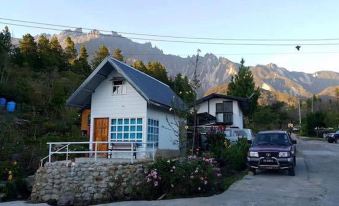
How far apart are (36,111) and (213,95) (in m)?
17.5

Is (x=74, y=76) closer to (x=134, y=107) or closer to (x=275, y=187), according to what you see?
(x=134, y=107)

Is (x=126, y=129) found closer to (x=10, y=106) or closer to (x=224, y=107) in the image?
(x=10, y=106)

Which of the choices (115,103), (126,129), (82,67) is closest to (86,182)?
(126,129)

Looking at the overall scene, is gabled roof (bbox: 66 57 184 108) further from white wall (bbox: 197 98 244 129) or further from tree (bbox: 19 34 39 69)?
tree (bbox: 19 34 39 69)

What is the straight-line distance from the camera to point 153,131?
23203mm

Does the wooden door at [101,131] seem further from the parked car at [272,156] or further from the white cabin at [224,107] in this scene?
the white cabin at [224,107]

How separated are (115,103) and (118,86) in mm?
996

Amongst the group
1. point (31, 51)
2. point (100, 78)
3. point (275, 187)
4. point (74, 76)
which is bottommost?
point (275, 187)

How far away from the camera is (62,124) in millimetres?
36125

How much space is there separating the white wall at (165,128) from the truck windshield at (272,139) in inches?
210

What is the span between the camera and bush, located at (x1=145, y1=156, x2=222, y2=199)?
14891 mm

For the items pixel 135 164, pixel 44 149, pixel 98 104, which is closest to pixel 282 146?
pixel 135 164

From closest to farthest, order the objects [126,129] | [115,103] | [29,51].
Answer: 1. [126,129]
2. [115,103]
3. [29,51]

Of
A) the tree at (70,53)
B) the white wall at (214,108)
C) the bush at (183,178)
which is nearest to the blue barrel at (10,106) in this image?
the white wall at (214,108)
